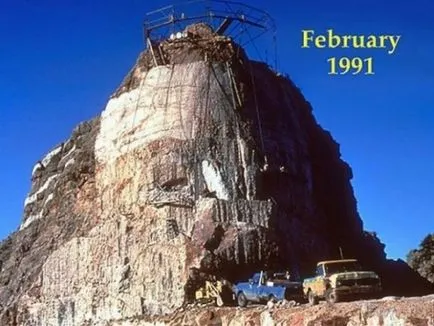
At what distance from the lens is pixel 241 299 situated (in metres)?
37.5

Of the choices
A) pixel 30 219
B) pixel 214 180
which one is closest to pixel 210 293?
pixel 214 180

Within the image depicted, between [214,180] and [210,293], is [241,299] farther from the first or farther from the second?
[214,180]

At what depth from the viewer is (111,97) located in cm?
5531

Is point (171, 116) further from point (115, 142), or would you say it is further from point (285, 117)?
point (285, 117)

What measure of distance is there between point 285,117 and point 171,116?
9009 millimetres

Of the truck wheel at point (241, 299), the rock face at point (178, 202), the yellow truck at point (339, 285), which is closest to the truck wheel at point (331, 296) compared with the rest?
the yellow truck at point (339, 285)

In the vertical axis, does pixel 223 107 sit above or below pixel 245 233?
above

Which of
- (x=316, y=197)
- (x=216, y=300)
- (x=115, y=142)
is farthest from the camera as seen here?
(x=316, y=197)

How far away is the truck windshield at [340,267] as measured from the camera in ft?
112

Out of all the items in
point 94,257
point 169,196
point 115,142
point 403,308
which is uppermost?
point 115,142

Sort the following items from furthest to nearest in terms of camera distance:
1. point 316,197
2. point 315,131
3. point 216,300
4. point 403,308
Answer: point 315,131
point 316,197
point 216,300
point 403,308

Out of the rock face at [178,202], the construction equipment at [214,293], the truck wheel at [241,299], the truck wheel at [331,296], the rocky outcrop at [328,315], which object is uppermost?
the rock face at [178,202]

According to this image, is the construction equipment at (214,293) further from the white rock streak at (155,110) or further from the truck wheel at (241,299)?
the white rock streak at (155,110)

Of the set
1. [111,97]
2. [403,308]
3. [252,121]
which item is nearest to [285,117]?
[252,121]
